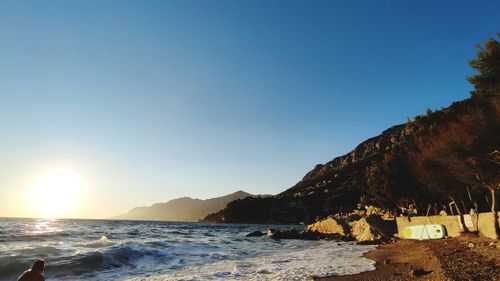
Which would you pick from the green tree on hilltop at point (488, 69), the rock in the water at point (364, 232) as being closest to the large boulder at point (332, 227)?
the rock in the water at point (364, 232)

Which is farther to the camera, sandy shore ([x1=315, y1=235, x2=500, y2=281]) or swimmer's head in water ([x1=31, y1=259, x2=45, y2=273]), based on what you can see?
sandy shore ([x1=315, y1=235, x2=500, y2=281])

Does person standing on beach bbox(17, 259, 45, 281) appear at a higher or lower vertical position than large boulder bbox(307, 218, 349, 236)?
lower

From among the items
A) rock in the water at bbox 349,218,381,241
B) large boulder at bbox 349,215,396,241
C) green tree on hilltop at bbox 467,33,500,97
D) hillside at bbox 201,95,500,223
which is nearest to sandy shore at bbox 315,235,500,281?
hillside at bbox 201,95,500,223

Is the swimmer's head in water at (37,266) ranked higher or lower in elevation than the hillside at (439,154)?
lower

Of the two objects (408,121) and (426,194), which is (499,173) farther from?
(408,121)

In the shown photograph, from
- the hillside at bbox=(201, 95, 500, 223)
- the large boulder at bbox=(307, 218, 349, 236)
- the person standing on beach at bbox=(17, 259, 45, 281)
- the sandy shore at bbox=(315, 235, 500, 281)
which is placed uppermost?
the hillside at bbox=(201, 95, 500, 223)

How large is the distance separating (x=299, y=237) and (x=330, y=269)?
1618 inches

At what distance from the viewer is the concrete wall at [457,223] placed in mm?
26577

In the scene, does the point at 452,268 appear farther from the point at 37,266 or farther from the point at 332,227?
the point at 332,227

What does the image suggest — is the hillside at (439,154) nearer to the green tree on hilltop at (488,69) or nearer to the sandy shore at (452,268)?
the green tree on hilltop at (488,69)

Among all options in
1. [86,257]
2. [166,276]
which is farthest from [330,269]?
[86,257]

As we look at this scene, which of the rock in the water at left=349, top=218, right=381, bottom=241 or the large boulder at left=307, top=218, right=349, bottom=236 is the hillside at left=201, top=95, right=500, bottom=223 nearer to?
the rock in the water at left=349, top=218, right=381, bottom=241

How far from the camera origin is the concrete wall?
26.6m

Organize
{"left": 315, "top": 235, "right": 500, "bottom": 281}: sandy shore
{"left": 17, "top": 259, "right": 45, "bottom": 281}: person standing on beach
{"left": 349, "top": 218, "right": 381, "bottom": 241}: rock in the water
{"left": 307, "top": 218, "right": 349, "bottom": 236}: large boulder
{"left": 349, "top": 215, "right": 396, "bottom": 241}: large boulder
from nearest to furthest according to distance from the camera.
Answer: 1. {"left": 17, "top": 259, "right": 45, "bottom": 281}: person standing on beach
2. {"left": 315, "top": 235, "right": 500, "bottom": 281}: sandy shore
3. {"left": 349, "top": 218, "right": 381, "bottom": 241}: rock in the water
4. {"left": 349, "top": 215, "right": 396, "bottom": 241}: large boulder
5. {"left": 307, "top": 218, "right": 349, "bottom": 236}: large boulder
